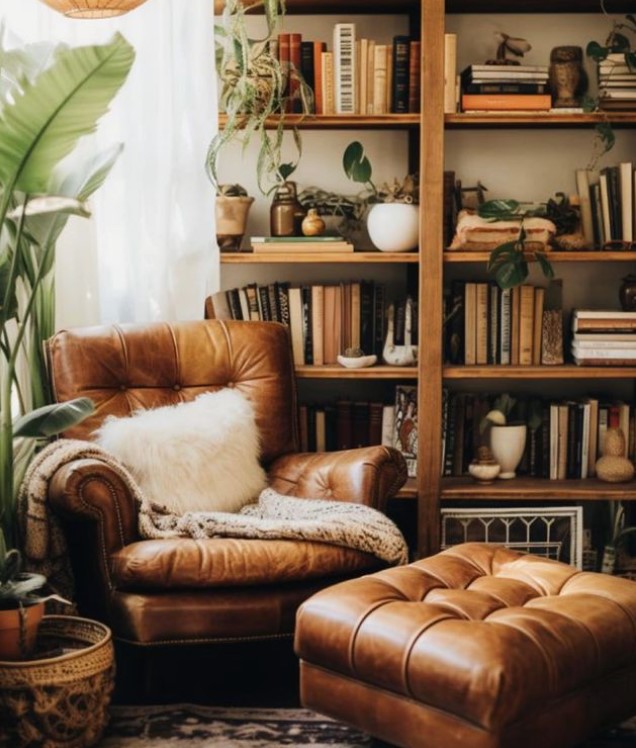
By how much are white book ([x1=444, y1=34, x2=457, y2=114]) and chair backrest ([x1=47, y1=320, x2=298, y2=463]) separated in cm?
89

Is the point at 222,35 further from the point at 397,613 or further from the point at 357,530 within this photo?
the point at 397,613

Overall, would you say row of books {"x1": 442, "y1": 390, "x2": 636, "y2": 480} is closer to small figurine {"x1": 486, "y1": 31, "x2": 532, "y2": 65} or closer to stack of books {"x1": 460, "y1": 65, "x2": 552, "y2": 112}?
stack of books {"x1": 460, "y1": 65, "x2": 552, "y2": 112}

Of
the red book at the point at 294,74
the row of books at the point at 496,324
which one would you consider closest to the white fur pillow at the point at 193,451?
the row of books at the point at 496,324

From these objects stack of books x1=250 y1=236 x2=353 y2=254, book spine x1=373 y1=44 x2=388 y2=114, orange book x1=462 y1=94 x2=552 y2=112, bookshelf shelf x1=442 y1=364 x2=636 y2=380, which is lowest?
bookshelf shelf x1=442 y1=364 x2=636 y2=380

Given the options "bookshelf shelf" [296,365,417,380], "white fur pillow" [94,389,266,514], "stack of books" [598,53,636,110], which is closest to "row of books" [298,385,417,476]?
"bookshelf shelf" [296,365,417,380]

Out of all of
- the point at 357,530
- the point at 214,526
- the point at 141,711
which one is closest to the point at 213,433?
the point at 214,526

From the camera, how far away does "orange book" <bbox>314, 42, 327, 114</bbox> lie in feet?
12.0

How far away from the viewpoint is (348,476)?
3205mm

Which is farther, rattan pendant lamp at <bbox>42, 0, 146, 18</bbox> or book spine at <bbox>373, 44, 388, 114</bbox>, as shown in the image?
book spine at <bbox>373, 44, 388, 114</bbox>

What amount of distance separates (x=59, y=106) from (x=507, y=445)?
75.7 inches

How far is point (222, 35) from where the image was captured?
369cm

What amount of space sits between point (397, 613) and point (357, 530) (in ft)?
1.73

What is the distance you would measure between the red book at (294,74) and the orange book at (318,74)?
0.05 m

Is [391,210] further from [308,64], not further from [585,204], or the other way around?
[585,204]
